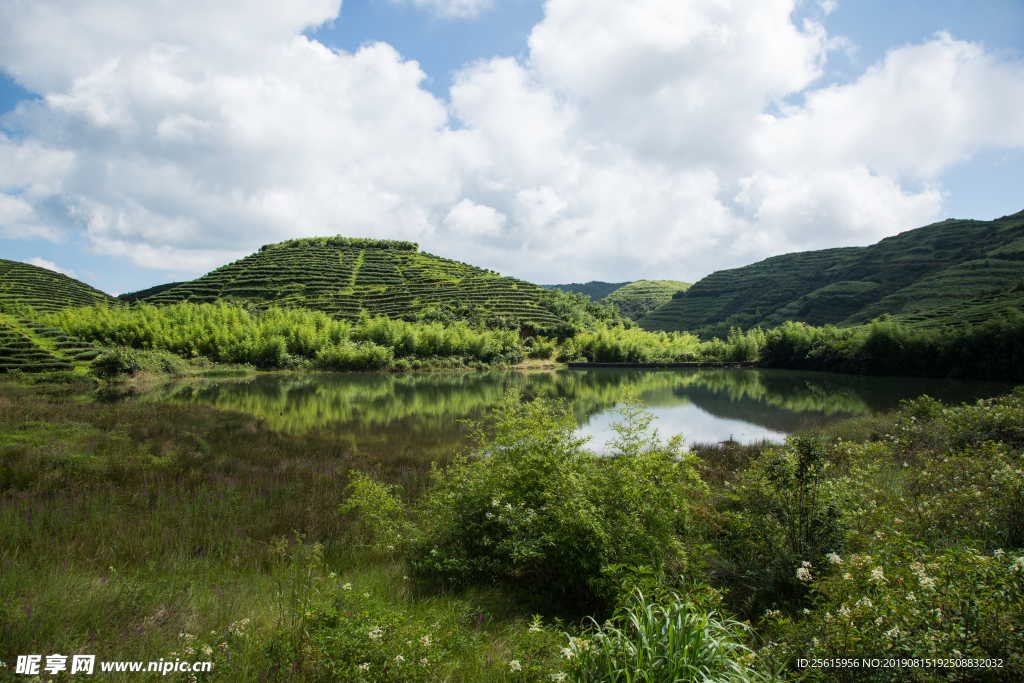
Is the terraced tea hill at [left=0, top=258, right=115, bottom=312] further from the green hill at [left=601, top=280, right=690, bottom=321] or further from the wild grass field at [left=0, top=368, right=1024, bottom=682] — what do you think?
the green hill at [left=601, top=280, right=690, bottom=321]

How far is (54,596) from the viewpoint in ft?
9.20

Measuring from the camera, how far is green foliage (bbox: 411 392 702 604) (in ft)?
12.2

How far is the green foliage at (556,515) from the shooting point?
371cm

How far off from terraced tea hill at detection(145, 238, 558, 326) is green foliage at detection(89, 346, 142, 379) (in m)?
35.2

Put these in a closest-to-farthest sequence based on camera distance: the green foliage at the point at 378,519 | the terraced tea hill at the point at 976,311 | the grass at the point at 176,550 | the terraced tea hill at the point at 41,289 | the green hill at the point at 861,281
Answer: the grass at the point at 176,550, the green foliage at the point at 378,519, the terraced tea hill at the point at 976,311, the terraced tea hill at the point at 41,289, the green hill at the point at 861,281

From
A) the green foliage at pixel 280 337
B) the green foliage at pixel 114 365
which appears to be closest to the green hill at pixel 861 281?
the green foliage at pixel 280 337

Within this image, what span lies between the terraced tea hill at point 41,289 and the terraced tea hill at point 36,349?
38.4 m

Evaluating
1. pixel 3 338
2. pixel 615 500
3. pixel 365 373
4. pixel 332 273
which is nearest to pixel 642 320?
pixel 332 273

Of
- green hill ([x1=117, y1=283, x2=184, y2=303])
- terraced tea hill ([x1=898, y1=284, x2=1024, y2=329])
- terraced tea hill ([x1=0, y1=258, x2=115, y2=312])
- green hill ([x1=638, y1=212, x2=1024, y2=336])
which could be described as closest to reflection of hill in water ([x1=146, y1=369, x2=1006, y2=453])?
terraced tea hill ([x1=898, y1=284, x2=1024, y2=329])

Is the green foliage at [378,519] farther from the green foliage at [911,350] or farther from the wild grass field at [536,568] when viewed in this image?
the green foliage at [911,350]

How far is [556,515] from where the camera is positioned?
3840mm

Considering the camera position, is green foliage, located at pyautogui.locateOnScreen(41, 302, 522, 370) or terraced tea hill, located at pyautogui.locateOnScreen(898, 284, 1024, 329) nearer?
terraced tea hill, located at pyautogui.locateOnScreen(898, 284, 1024, 329)

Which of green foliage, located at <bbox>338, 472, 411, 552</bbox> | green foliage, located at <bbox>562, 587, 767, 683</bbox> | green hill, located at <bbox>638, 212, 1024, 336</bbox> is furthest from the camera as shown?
green hill, located at <bbox>638, 212, 1024, 336</bbox>

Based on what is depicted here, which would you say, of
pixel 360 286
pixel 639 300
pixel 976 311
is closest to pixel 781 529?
pixel 976 311
